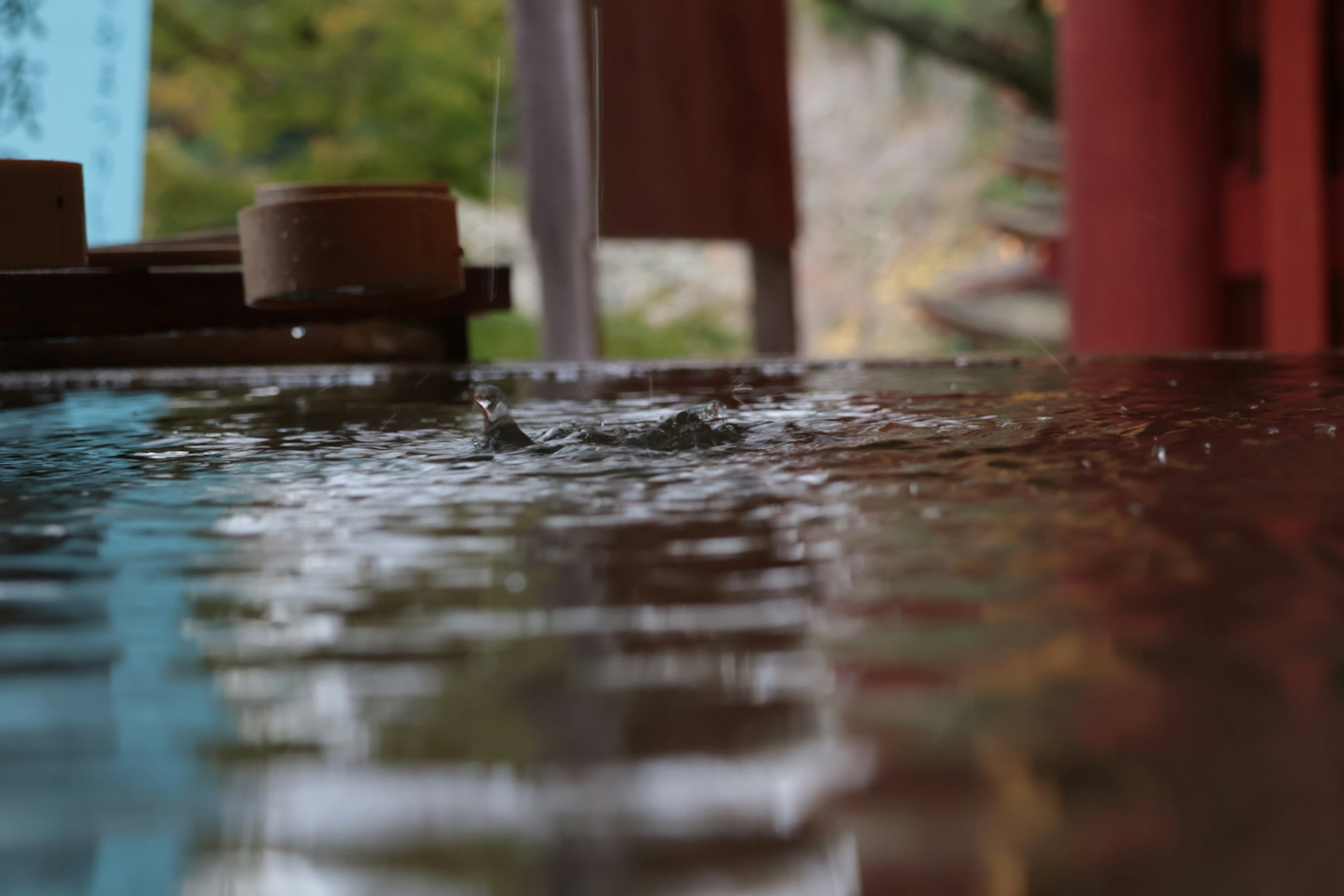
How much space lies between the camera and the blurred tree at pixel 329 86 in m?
8.95

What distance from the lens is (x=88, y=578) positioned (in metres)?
0.79

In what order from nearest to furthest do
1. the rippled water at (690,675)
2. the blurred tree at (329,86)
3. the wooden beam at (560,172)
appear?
the rippled water at (690,675), the wooden beam at (560,172), the blurred tree at (329,86)

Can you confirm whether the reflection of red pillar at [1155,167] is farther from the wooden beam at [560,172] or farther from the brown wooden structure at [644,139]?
the wooden beam at [560,172]

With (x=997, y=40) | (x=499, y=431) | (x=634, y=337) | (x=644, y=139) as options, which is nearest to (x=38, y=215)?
(x=499, y=431)

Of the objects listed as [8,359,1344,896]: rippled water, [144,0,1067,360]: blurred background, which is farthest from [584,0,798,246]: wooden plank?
[8,359,1344,896]: rippled water

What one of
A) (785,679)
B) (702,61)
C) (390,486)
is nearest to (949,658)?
(785,679)

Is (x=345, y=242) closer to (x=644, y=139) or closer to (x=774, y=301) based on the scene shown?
(x=644, y=139)

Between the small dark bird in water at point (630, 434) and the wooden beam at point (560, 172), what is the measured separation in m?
3.23

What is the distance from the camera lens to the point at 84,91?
17.1 ft

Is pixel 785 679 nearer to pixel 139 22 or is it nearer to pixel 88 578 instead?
pixel 88 578

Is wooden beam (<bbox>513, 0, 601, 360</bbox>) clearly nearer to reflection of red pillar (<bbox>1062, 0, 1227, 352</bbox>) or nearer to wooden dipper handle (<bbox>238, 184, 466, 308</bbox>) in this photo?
reflection of red pillar (<bbox>1062, 0, 1227, 352</bbox>)

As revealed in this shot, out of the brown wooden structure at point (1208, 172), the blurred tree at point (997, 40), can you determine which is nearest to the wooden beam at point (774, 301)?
the brown wooden structure at point (1208, 172)

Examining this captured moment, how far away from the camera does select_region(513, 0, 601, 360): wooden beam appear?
15.2ft

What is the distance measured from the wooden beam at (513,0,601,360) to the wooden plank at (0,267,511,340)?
1995mm
